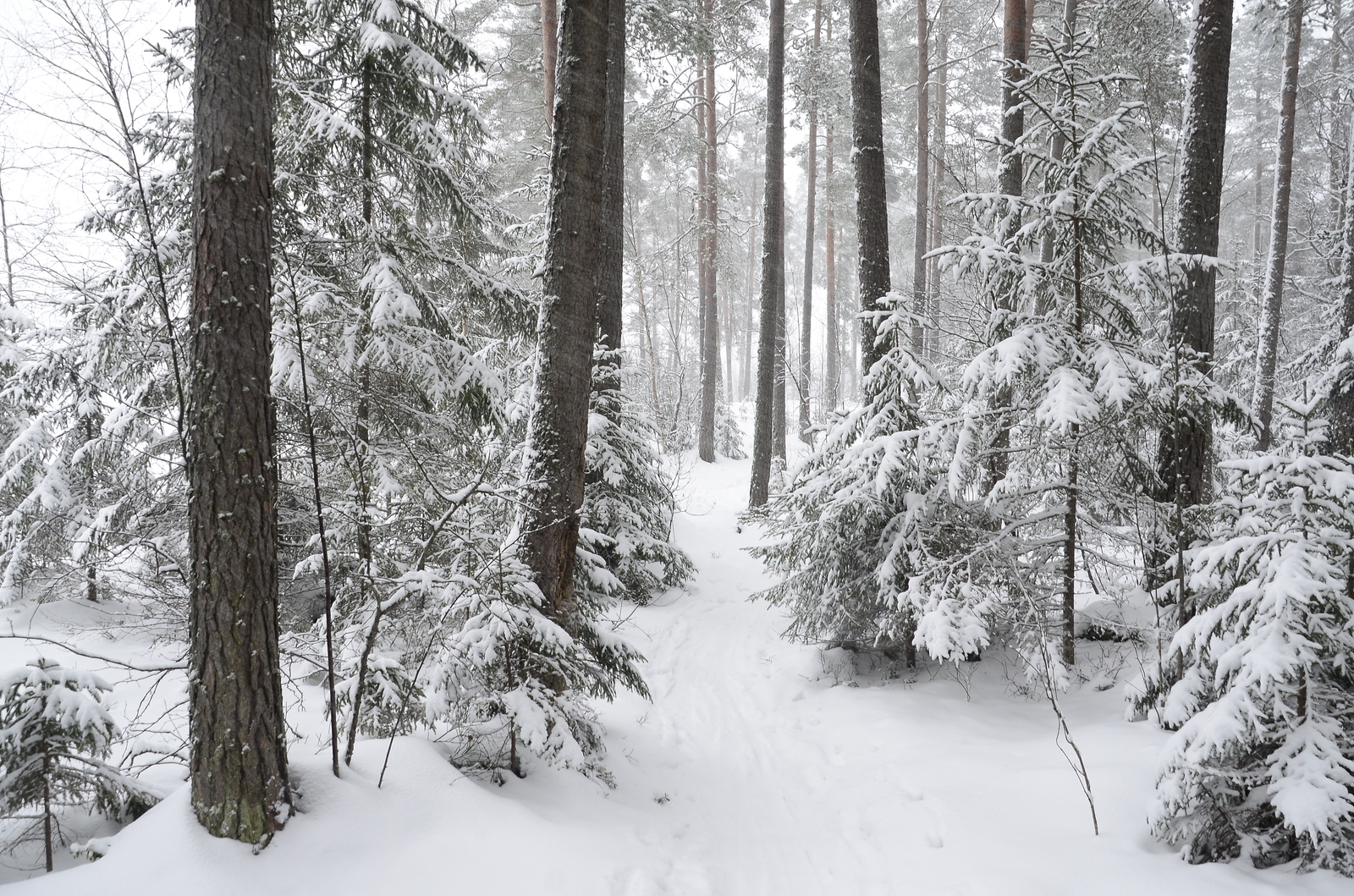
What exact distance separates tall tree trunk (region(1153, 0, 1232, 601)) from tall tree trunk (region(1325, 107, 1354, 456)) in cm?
166

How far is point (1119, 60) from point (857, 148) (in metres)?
4.94

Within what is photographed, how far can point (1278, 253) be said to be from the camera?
38.4 feet

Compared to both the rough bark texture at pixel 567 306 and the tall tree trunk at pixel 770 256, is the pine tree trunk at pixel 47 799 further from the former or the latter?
the tall tree trunk at pixel 770 256

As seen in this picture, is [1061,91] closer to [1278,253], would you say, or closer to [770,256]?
[770,256]

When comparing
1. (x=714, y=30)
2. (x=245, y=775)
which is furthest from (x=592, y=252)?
(x=714, y=30)

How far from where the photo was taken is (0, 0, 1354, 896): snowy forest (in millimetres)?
2543

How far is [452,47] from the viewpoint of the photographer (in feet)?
18.5

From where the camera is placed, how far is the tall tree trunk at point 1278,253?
436 inches

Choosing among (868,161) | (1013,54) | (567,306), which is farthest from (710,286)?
(567,306)

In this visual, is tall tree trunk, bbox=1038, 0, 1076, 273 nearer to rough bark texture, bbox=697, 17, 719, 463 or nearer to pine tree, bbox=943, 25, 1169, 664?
pine tree, bbox=943, 25, 1169, 664

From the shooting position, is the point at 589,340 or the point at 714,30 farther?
the point at 714,30

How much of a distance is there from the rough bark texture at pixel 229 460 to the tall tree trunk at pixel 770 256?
9248 millimetres

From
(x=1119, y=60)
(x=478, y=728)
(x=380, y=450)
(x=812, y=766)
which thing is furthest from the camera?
(x=1119, y=60)

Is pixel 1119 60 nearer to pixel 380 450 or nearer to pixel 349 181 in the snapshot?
pixel 349 181
